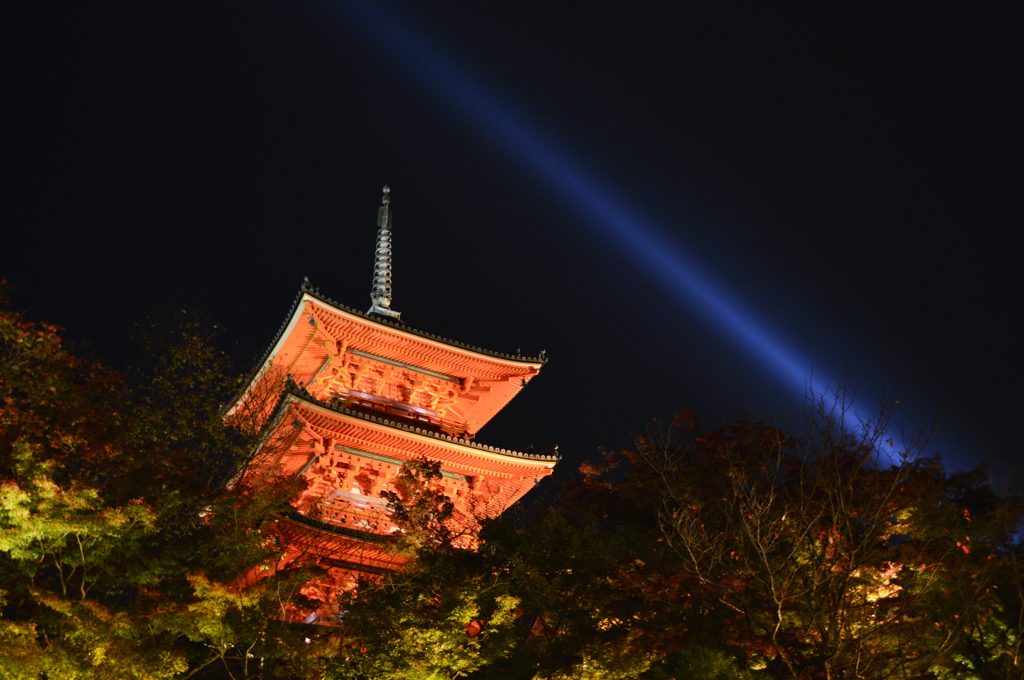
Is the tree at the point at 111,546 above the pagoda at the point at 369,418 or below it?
below

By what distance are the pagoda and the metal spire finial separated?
8.48 feet

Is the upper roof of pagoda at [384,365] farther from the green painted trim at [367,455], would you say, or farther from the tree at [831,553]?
the tree at [831,553]

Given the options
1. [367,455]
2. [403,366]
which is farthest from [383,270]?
[367,455]

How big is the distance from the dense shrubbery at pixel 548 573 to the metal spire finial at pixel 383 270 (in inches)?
417

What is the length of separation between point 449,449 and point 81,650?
1039cm

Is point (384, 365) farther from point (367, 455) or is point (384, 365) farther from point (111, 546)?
point (111, 546)

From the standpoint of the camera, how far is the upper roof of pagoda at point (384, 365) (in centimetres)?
1984

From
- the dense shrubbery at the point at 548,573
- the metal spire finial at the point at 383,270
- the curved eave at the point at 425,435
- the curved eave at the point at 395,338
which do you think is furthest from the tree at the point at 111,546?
the metal spire finial at the point at 383,270

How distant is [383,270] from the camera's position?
951 inches

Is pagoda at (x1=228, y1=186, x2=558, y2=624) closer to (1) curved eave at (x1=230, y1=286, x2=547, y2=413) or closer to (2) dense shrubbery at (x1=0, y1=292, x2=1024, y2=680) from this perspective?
(1) curved eave at (x1=230, y1=286, x2=547, y2=413)

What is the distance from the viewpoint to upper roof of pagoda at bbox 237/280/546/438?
1984 cm

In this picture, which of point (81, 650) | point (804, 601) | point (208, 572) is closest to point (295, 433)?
point (208, 572)

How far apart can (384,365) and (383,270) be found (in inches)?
171

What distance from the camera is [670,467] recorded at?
12.0 meters
